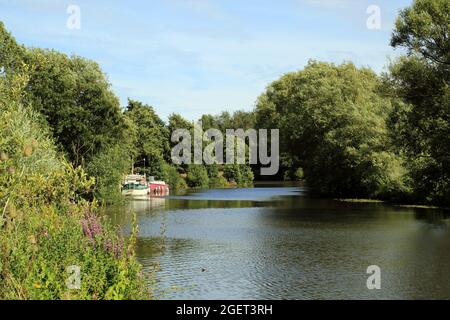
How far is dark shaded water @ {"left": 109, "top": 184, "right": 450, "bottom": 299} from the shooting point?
1806 cm

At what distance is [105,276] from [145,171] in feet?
253

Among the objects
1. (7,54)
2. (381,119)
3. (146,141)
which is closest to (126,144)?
(7,54)

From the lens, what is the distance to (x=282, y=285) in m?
18.8

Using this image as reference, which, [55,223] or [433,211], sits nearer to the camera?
[55,223]

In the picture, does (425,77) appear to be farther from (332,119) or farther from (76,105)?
(76,105)

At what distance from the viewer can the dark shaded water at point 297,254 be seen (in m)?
18.1

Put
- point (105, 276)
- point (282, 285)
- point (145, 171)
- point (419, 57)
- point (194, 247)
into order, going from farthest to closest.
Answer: point (145, 171) < point (419, 57) < point (194, 247) < point (282, 285) < point (105, 276)

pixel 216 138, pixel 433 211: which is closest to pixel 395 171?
A: pixel 433 211

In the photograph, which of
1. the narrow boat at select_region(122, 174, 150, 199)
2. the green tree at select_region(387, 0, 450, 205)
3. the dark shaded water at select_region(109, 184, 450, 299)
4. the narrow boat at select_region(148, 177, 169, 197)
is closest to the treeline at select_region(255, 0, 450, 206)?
the green tree at select_region(387, 0, 450, 205)

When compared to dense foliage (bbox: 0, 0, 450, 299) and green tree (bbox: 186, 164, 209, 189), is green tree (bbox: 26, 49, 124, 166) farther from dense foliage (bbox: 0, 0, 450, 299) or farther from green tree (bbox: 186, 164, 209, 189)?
green tree (bbox: 186, 164, 209, 189)

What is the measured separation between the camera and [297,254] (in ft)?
82.2

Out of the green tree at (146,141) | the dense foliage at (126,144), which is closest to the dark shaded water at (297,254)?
the dense foliage at (126,144)
